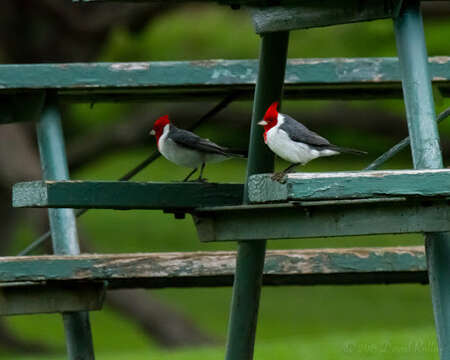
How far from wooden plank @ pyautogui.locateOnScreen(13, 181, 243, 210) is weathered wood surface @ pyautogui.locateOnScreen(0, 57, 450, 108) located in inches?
46.3

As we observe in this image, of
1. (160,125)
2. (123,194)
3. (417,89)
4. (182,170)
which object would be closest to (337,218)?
(417,89)

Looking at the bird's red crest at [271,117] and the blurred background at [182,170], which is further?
the blurred background at [182,170]

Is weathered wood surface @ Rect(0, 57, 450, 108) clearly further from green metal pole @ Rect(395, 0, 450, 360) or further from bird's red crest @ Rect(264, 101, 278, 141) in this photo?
green metal pole @ Rect(395, 0, 450, 360)

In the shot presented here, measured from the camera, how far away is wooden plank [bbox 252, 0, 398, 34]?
15.3 ft

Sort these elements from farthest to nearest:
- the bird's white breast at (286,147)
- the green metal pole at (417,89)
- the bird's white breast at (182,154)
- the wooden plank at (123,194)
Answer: the bird's white breast at (182,154) < the bird's white breast at (286,147) < the wooden plank at (123,194) < the green metal pole at (417,89)

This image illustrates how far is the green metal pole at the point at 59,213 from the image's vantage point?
680cm

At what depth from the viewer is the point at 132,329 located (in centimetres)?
2241

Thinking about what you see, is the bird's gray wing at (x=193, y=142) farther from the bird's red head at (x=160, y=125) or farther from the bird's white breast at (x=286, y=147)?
the bird's white breast at (x=286, y=147)

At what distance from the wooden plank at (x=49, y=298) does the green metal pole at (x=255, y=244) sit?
96cm

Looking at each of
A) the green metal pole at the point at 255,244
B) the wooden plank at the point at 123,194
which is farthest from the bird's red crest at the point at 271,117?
the wooden plank at the point at 123,194

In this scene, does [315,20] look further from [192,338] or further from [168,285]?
[192,338]

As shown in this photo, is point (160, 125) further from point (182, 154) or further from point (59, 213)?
point (59, 213)

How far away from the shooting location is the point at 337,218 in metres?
4.70

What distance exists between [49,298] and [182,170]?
19.1 m
